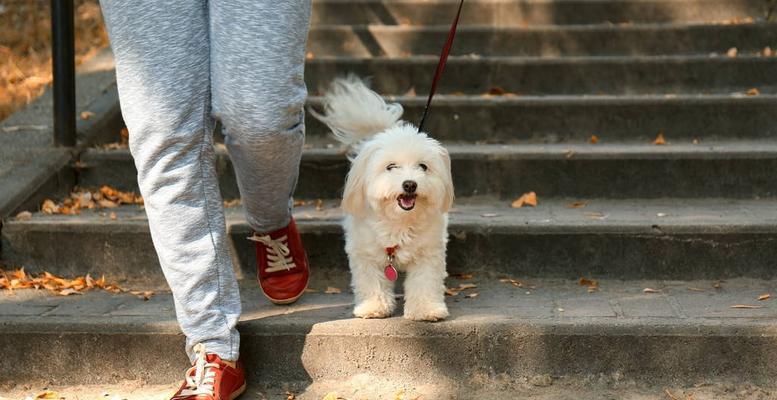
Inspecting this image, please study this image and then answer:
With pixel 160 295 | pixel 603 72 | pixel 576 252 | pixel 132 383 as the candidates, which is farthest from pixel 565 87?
pixel 132 383

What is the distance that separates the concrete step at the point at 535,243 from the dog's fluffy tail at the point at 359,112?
420mm

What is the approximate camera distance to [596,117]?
4.67 m

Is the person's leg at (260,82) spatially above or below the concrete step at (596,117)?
above

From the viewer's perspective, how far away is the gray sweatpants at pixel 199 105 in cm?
267

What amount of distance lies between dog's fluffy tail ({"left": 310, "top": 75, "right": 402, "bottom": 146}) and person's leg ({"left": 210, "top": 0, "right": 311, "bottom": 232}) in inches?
22.2

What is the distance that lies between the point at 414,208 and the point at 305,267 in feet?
1.77

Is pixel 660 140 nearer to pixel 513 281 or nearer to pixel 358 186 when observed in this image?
pixel 513 281

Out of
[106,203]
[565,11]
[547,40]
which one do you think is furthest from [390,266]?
[565,11]

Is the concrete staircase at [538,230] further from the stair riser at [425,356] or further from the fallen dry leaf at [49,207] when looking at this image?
the fallen dry leaf at [49,207]

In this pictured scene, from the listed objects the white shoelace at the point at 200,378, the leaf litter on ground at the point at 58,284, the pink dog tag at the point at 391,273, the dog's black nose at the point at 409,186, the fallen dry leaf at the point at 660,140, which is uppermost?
the dog's black nose at the point at 409,186

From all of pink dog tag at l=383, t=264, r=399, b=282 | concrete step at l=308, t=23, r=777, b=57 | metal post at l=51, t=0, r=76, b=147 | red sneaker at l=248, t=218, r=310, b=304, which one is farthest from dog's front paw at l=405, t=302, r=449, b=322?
concrete step at l=308, t=23, r=777, b=57

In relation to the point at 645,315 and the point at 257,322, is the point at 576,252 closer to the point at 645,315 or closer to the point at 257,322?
the point at 645,315

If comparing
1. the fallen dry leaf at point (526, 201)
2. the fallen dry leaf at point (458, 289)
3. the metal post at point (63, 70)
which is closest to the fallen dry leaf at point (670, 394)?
the fallen dry leaf at point (458, 289)

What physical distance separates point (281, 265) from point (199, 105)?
848mm
